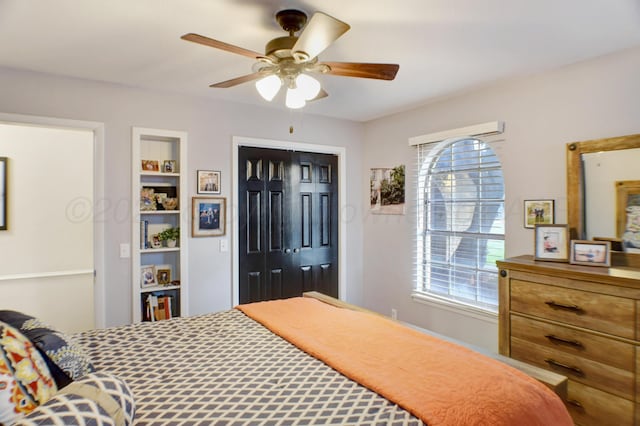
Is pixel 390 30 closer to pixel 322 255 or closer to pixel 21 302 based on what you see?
pixel 322 255

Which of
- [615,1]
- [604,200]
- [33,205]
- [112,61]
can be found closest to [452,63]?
[615,1]

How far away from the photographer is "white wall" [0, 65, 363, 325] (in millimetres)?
2695

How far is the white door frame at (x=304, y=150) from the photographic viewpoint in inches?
136

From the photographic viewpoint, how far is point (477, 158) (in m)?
3.18

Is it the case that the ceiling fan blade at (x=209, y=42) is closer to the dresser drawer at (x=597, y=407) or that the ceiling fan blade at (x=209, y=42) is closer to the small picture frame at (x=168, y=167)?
the small picture frame at (x=168, y=167)

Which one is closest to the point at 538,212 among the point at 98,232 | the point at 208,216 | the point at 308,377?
the point at 308,377

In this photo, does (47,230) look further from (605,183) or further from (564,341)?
(605,183)

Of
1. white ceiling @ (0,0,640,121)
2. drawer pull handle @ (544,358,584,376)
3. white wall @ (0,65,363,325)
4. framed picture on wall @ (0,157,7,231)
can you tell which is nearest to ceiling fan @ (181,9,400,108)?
white ceiling @ (0,0,640,121)

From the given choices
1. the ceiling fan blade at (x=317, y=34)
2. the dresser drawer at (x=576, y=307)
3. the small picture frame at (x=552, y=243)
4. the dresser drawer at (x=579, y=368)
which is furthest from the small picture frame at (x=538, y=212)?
the ceiling fan blade at (x=317, y=34)

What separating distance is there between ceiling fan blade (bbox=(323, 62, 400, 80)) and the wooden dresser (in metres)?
1.44

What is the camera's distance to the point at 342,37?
82.4 inches

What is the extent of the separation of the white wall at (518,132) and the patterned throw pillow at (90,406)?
275 cm

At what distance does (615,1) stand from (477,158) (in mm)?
1543

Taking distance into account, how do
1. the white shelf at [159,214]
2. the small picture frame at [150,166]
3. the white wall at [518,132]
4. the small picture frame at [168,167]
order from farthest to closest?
the small picture frame at [168,167], the small picture frame at [150,166], the white shelf at [159,214], the white wall at [518,132]
